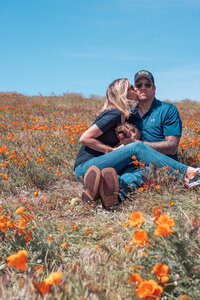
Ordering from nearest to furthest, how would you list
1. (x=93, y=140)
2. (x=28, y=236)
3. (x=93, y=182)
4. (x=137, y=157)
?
1. (x=28, y=236)
2. (x=93, y=182)
3. (x=137, y=157)
4. (x=93, y=140)

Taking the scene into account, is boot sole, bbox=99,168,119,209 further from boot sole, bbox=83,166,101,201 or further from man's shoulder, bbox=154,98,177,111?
man's shoulder, bbox=154,98,177,111

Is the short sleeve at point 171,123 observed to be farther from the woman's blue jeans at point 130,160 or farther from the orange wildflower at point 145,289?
the orange wildflower at point 145,289

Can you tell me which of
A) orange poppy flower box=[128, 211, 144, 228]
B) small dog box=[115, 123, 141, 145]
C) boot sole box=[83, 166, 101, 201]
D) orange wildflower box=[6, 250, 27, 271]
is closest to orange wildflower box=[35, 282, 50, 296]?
orange wildflower box=[6, 250, 27, 271]

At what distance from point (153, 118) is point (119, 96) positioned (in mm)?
563

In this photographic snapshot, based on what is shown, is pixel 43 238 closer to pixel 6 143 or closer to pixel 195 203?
pixel 195 203

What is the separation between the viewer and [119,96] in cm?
330

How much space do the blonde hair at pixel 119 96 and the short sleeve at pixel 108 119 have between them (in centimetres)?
10

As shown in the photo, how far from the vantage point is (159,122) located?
137 inches

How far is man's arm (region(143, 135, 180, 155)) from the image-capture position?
10.9ft

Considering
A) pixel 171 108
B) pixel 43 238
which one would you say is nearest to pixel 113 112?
pixel 171 108

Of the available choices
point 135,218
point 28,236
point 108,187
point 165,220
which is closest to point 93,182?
point 108,187

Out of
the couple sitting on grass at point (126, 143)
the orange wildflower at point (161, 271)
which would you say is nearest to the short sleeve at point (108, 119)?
the couple sitting on grass at point (126, 143)

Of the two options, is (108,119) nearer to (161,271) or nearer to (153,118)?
(153,118)

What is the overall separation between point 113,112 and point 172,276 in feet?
7.14
